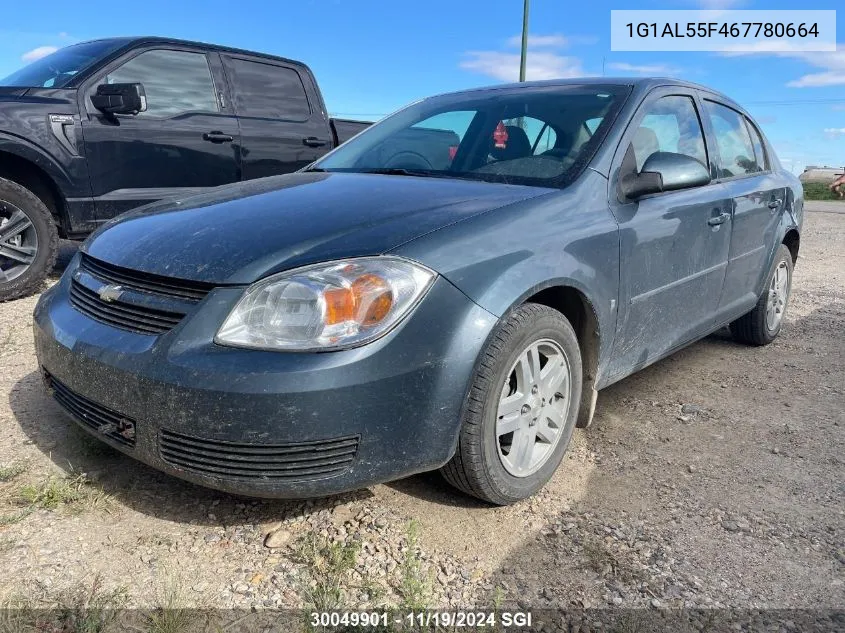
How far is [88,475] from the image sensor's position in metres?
2.49

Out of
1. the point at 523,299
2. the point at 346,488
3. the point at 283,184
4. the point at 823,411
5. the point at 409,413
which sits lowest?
the point at 823,411

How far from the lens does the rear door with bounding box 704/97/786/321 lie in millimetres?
3678

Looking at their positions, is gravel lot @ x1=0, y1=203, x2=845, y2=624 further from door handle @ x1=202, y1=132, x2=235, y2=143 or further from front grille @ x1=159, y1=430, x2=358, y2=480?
door handle @ x1=202, y1=132, x2=235, y2=143

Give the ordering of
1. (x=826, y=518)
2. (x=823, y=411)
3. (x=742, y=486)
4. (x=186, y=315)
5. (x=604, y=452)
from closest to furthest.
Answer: (x=186, y=315) < (x=826, y=518) < (x=742, y=486) < (x=604, y=452) < (x=823, y=411)

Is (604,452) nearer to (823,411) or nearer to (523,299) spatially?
(523,299)

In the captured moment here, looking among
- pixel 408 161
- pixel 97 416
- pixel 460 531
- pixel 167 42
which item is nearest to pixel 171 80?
pixel 167 42

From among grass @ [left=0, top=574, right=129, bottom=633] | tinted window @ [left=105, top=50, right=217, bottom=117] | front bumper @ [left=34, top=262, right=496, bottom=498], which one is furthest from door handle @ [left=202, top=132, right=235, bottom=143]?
grass @ [left=0, top=574, right=129, bottom=633]

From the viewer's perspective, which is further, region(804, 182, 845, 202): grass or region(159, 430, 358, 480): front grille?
region(804, 182, 845, 202): grass

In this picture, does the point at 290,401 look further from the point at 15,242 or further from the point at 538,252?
the point at 15,242

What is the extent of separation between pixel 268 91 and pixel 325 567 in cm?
492

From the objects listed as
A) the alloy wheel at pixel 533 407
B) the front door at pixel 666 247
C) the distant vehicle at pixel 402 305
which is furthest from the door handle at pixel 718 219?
the alloy wheel at pixel 533 407

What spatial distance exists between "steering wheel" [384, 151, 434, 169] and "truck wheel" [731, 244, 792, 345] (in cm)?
253

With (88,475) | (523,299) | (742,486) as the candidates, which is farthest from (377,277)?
(742,486)

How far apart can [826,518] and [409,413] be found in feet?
5.32
